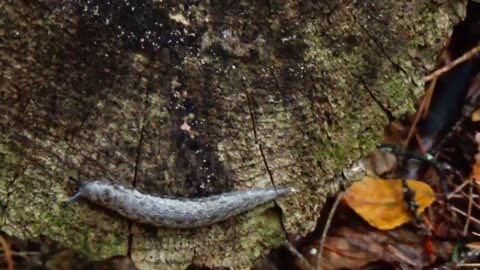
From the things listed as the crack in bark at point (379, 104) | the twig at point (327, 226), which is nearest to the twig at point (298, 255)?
the twig at point (327, 226)

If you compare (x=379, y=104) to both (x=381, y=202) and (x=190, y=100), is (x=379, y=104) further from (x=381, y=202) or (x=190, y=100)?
(x=381, y=202)

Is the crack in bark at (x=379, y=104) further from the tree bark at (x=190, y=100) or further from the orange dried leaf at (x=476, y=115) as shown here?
the orange dried leaf at (x=476, y=115)

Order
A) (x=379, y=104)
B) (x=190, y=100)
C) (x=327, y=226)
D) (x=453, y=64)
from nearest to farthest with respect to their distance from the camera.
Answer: (x=190, y=100) → (x=379, y=104) → (x=327, y=226) → (x=453, y=64)

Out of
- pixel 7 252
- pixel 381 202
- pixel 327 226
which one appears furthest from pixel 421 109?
pixel 7 252

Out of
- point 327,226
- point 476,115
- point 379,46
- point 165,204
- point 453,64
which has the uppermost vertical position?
point 453,64

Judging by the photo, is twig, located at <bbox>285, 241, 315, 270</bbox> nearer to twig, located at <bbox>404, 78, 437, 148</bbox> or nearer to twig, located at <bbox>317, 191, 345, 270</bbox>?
twig, located at <bbox>317, 191, 345, 270</bbox>

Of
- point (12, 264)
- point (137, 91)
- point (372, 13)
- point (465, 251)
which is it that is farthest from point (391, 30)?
point (12, 264)
